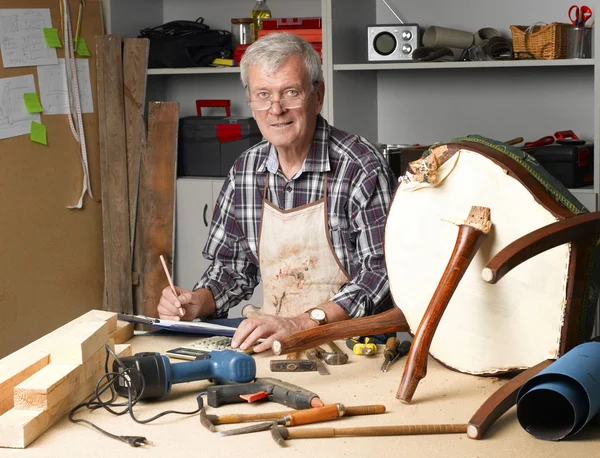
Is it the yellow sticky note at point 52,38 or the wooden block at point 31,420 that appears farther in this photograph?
the yellow sticky note at point 52,38

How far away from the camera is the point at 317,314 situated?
72.7 inches

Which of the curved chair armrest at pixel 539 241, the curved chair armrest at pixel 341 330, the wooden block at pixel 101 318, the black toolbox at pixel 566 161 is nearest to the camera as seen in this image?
the curved chair armrest at pixel 539 241

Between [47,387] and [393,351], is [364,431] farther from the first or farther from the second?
[47,387]

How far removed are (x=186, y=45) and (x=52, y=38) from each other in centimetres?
60

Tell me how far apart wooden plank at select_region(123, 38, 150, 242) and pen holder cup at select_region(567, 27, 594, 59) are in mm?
1836

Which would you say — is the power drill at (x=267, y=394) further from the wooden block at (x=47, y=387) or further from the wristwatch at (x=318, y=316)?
the wristwatch at (x=318, y=316)

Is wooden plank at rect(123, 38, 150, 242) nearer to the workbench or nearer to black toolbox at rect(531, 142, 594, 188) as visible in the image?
black toolbox at rect(531, 142, 594, 188)

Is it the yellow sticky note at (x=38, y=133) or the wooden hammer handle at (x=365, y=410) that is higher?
the yellow sticky note at (x=38, y=133)

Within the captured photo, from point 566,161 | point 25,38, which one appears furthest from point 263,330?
point 25,38

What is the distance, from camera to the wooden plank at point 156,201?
3.74 m

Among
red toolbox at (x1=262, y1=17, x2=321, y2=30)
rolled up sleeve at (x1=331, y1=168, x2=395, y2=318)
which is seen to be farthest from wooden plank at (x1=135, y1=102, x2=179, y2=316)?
rolled up sleeve at (x1=331, y1=168, x2=395, y2=318)

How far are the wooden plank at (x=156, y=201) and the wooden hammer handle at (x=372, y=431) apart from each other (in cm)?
259

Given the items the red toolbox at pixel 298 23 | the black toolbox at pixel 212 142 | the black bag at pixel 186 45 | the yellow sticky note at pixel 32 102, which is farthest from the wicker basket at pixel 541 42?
the yellow sticky note at pixel 32 102

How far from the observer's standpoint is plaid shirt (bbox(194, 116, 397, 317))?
216 centimetres
